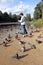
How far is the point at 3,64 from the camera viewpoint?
859 cm

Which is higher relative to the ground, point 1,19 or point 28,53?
point 28,53

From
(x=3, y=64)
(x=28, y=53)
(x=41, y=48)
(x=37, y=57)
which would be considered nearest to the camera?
(x=3, y=64)

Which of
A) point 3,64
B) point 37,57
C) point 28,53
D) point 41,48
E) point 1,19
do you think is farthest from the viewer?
point 1,19

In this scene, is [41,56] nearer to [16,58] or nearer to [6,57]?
[16,58]

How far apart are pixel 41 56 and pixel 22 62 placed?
4.04ft

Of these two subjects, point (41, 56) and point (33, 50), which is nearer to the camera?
point (41, 56)

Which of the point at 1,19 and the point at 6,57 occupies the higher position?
the point at 6,57

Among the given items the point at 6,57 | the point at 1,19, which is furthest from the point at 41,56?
the point at 1,19

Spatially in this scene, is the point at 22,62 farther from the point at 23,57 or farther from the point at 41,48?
the point at 41,48

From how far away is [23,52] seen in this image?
10.4 meters

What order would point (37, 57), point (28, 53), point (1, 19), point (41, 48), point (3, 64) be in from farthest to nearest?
point (1, 19) < point (41, 48) < point (28, 53) < point (37, 57) < point (3, 64)

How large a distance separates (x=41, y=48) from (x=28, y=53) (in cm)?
123

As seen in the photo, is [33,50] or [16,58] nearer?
[16,58]

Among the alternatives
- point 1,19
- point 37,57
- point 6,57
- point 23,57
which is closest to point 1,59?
point 6,57
